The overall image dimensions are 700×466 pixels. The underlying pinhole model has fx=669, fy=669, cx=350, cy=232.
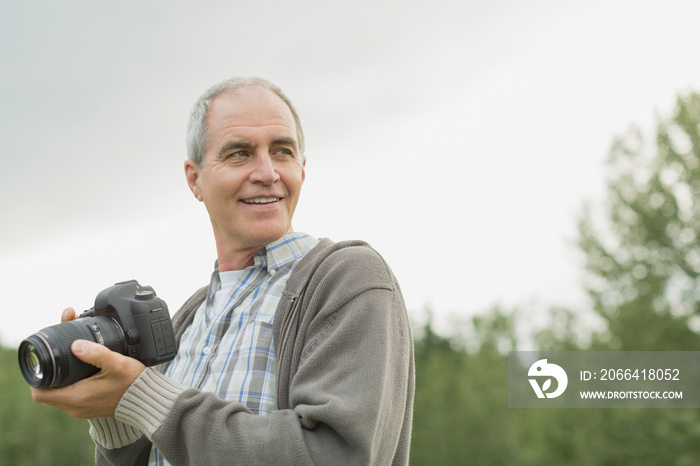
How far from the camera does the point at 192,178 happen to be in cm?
294

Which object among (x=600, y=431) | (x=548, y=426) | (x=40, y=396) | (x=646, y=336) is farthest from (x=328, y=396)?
(x=548, y=426)

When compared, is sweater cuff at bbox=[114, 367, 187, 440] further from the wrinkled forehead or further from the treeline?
the treeline

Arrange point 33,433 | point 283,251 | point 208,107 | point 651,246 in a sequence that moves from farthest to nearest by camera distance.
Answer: point 33,433 → point 651,246 → point 208,107 → point 283,251

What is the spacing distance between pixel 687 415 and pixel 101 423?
1539 centimetres

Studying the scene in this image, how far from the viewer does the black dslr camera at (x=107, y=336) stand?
188 cm

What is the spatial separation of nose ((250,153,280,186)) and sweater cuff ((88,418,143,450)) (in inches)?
38.9

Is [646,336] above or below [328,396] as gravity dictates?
below

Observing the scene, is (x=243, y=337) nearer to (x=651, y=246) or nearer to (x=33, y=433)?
(x=651, y=246)

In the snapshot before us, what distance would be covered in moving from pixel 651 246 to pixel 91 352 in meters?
15.8

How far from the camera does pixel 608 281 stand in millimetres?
16062

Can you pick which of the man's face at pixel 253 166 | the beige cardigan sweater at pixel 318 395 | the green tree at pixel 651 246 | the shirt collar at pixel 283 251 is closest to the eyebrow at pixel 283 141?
the man's face at pixel 253 166

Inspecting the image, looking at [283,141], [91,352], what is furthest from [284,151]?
[91,352]

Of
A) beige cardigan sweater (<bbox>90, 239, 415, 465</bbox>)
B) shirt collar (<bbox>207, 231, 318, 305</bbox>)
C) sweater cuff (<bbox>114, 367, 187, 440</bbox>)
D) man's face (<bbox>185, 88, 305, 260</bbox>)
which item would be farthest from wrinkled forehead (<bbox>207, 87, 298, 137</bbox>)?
sweater cuff (<bbox>114, 367, 187, 440</bbox>)

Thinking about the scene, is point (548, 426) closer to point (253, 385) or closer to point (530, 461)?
point (530, 461)
